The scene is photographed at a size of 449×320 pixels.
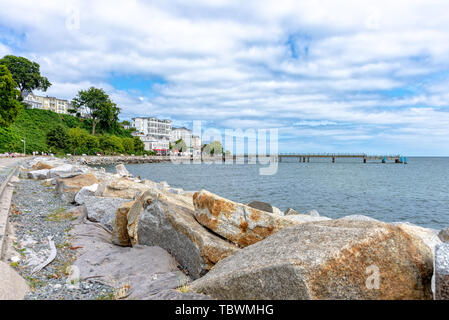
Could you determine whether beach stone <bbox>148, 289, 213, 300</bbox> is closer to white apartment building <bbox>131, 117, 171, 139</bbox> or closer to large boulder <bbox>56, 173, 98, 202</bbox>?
large boulder <bbox>56, 173, 98, 202</bbox>

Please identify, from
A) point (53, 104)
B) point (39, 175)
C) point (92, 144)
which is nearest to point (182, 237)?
point (39, 175)

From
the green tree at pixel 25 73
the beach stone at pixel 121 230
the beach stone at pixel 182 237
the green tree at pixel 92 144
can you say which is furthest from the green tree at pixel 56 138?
the beach stone at pixel 182 237

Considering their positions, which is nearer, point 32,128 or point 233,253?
point 233,253

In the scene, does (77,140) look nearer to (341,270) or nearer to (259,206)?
(259,206)

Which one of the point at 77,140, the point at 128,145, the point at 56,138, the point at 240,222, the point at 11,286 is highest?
the point at 56,138

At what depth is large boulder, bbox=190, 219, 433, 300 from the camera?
362 cm

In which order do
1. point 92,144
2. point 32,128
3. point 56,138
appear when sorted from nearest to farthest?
point 56,138 < point 32,128 < point 92,144

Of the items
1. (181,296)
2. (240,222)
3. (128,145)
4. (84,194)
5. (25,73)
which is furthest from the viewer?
(128,145)

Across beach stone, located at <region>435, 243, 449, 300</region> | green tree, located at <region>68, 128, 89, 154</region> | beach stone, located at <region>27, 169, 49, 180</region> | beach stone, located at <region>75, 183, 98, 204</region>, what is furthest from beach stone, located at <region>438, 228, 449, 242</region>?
green tree, located at <region>68, 128, 89, 154</region>

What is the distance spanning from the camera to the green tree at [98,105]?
123444 millimetres

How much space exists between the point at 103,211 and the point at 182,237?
500 centimetres

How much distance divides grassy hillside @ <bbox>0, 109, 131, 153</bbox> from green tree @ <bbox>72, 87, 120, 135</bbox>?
17.3 ft

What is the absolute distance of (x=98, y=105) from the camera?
402 feet
